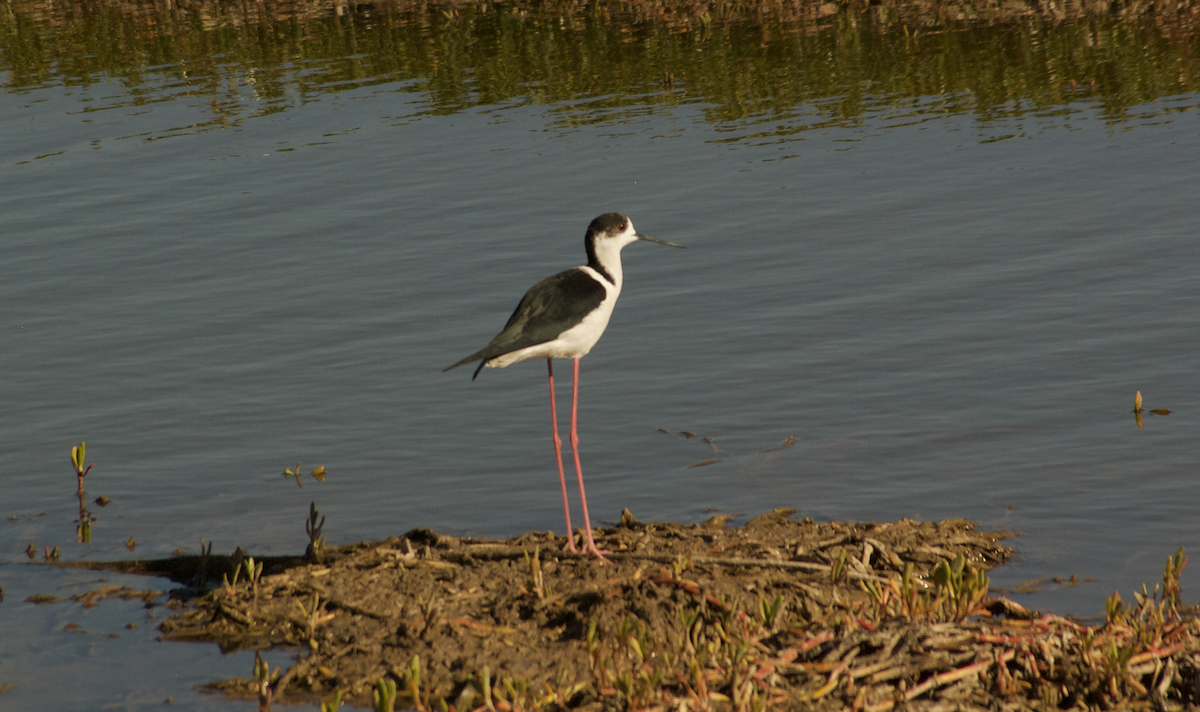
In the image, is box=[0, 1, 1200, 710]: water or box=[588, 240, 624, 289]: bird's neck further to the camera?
box=[0, 1, 1200, 710]: water

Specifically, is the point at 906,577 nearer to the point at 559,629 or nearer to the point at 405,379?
the point at 559,629

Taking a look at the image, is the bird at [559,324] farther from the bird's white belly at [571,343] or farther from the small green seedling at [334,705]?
the small green seedling at [334,705]

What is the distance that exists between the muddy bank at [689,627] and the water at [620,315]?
36 cm

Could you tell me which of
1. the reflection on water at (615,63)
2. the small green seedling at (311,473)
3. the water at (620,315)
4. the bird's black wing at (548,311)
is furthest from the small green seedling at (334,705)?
the reflection on water at (615,63)

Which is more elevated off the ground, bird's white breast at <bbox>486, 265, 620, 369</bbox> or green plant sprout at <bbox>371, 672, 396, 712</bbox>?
bird's white breast at <bbox>486, 265, 620, 369</bbox>

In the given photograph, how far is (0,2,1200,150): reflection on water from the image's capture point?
631 inches

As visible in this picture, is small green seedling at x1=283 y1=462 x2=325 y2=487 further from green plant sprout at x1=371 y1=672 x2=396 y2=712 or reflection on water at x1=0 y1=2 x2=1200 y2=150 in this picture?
reflection on water at x1=0 y1=2 x2=1200 y2=150

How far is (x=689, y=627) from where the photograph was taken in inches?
186

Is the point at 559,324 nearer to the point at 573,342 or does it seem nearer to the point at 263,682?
the point at 573,342

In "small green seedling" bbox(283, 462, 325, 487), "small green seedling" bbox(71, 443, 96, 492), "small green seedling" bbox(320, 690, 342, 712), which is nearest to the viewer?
"small green seedling" bbox(320, 690, 342, 712)

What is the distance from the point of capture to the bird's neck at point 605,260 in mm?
6285

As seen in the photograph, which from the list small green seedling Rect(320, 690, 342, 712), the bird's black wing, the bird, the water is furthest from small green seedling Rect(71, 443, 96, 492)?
small green seedling Rect(320, 690, 342, 712)

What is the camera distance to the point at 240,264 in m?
11.6

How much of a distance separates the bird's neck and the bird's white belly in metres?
0.24
